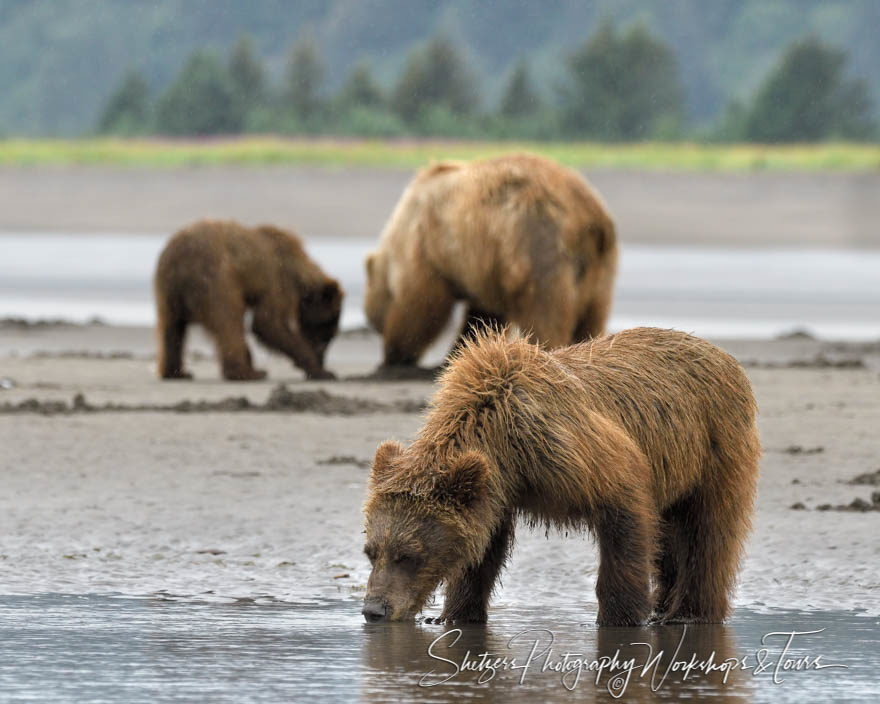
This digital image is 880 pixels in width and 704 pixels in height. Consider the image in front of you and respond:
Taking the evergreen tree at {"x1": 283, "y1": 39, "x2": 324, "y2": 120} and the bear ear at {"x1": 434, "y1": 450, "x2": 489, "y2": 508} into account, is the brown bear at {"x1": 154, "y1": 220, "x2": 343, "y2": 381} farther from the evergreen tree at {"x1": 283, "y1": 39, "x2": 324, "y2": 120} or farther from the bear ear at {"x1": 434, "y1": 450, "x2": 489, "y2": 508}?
the evergreen tree at {"x1": 283, "y1": 39, "x2": 324, "y2": 120}

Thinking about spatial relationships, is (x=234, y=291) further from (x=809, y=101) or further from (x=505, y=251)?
(x=809, y=101)

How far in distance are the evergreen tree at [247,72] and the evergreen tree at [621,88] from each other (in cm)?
1118

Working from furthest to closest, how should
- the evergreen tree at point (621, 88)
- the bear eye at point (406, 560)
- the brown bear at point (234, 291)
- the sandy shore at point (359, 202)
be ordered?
the evergreen tree at point (621, 88)
the sandy shore at point (359, 202)
the brown bear at point (234, 291)
the bear eye at point (406, 560)

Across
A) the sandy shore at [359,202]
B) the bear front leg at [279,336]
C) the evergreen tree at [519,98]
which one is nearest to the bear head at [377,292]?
the bear front leg at [279,336]

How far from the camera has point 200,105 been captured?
195 ft

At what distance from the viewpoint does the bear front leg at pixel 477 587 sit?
6.22m

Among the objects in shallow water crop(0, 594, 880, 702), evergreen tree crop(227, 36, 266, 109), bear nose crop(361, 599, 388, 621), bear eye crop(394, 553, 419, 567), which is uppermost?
evergreen tree crop(227, 36, 266, 109)

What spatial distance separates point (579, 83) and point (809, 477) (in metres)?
51.0

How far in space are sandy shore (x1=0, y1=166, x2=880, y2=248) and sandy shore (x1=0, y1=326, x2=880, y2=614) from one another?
1886cm

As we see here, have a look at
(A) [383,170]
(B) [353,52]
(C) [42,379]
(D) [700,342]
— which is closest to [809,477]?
(D) [700,342]

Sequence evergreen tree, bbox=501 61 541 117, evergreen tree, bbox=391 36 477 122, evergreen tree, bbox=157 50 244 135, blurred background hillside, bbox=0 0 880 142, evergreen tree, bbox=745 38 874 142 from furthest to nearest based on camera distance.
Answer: evergreen tree, bbox=501 61 541 117 → evergreen tree, bbox=391 36 477 122 → evergreen tree, bbox=157 50 244 135 → blurred background hillside, bbox=0 0 880 142 → evergreen tree, bbox=745 38 874 142

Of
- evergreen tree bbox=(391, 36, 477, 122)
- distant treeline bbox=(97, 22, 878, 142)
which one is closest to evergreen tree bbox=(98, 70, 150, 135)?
distant treeline bbox=(97, 22, 878, 142)

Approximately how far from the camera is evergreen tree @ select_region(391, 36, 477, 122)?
62525 millimetres

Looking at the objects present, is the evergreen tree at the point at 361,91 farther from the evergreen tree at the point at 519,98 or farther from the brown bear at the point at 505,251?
the brown bear at the point at 505,251
